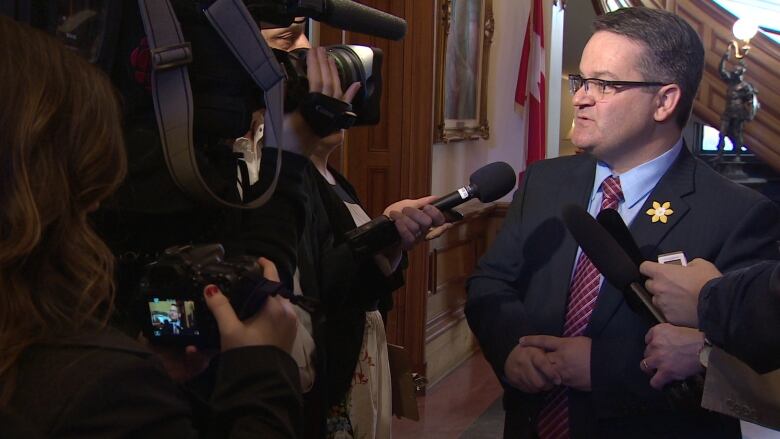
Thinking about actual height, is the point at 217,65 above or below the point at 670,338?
above

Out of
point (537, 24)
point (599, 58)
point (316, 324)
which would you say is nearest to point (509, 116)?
point (537, 24)

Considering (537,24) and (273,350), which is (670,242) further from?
(537,24)

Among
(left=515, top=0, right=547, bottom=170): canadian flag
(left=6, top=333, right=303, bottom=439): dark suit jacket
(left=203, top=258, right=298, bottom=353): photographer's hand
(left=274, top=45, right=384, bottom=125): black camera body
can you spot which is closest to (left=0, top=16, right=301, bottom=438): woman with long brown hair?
(left=6, top=333, right=303, bottom=439): dark suit jacket

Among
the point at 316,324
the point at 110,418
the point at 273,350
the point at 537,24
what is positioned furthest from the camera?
the point at 537,24

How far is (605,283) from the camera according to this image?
1.77 m

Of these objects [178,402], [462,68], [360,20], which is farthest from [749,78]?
[178,402]

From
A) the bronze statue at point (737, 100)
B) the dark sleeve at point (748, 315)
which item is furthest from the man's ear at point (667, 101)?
the bronze statue at point (737, 100)

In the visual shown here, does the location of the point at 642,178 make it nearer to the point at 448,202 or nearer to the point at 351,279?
the point at 448,202

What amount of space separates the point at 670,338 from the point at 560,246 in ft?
1.27

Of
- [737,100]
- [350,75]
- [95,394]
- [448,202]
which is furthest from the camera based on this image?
[737,100]

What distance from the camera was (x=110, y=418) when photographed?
0.80 m

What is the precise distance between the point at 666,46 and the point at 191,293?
1.30 meters

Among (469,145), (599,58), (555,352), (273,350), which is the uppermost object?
(599,58)

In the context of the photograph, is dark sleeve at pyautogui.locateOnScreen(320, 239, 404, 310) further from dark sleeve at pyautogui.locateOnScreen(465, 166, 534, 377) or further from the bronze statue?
the bronze statue
